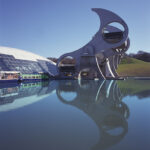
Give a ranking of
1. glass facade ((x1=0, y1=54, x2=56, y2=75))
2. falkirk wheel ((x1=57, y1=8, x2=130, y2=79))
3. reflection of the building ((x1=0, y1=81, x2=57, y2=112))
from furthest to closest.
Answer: falkirk wheel ((x1=57, y1=8, x2=130, y2=79)), glass facade ((x1=0, y1=54, x2=56, y2=75)), reflection of the building ((x1=0, y1=81, x2=57, y2=112))

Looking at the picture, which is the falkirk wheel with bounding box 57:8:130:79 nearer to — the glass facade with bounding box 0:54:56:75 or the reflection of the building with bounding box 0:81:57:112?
the glass facade with bounding box 0:54:56:75

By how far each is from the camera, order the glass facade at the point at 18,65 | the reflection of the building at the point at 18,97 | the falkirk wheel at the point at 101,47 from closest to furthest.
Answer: the reflection of the building at the point at 18,97 < the glass facade at the point at 18,65 < the falkirk wheel at the point at 101,47

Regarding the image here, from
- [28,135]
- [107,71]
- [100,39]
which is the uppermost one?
[100,39]

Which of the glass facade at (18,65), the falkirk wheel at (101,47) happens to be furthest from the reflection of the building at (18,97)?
the falkirk wheel at (101,47)

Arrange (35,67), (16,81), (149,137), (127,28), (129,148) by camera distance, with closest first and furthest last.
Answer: (129,148) < (149,137) < (16,81) < (127,28) < (35,67)

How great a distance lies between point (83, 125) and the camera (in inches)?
192

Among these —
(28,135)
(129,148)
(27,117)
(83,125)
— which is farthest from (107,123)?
(27,117)

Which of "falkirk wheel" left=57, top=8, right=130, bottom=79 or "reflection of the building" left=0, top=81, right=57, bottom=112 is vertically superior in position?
"falkirk wheel" left=57, top=8, right=130, bottom=79

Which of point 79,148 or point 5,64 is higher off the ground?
point 5,64

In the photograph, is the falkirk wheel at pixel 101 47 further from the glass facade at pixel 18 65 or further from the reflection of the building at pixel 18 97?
the reflection of the building at pixel 18 97

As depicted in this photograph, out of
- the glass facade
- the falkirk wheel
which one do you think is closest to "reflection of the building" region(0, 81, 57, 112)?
the glass facade

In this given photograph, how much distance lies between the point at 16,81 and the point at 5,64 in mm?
6545

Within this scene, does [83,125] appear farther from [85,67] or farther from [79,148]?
[85,67]

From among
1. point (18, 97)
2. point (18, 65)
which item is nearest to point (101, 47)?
point (18, 65)
